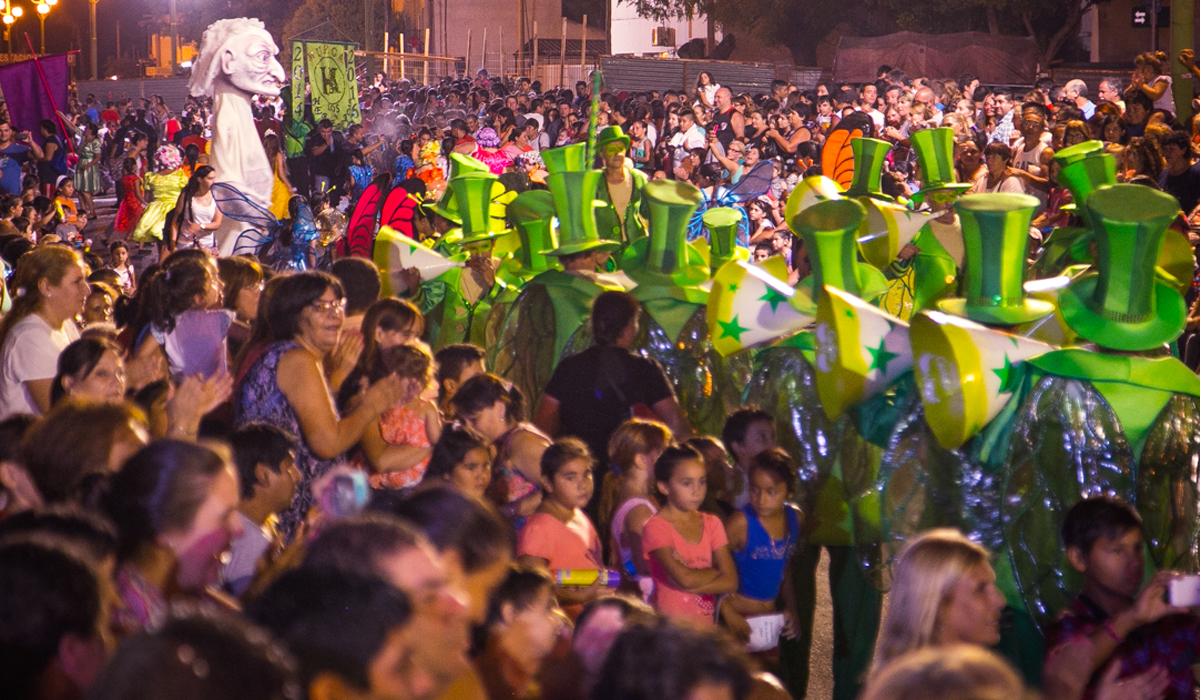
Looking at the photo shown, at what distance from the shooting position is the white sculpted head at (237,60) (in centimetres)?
957

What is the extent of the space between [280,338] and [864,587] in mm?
1852

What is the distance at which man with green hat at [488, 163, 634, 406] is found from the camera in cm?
505

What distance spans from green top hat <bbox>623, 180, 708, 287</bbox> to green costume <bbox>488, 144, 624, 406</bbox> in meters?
0.13

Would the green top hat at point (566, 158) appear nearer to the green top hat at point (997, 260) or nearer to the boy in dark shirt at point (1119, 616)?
the green top hat at point (997, 260)

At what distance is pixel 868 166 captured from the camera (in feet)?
18.2

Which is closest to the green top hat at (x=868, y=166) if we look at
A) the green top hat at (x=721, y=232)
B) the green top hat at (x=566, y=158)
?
the green top hat at (x=721, y=232)

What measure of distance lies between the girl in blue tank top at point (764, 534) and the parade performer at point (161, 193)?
8071 mm

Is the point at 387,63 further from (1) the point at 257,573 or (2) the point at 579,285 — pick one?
(1) the point at 257,573

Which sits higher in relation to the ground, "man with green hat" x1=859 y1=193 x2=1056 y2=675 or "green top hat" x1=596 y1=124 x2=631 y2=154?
"green top hat" x1=596 y1=124 x2=631 y2=154

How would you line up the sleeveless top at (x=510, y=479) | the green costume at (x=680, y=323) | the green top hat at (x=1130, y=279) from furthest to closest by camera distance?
the green costume at (x=680, y=323)
the sleeveless top at (x=510, y=479)
the green top hat at (x=1130, y=279)

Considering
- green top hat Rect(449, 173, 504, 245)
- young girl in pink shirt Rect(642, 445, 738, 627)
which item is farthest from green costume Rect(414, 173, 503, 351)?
young girl in pink shirt Rect(642, 445, 738, 627)

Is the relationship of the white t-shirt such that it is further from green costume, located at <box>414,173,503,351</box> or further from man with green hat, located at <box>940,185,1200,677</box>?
man with green hat, located at <box>940,185,1200,677</box>

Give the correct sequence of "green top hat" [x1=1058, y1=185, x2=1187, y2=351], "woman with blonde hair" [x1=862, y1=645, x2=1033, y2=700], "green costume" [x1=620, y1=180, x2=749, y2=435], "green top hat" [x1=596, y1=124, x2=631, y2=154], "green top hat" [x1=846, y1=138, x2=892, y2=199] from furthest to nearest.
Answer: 1. "green top hat" [x1=596, y1=124, x2=631, y2=154]
2. "green top hat" [x1=846, y1=138, x2=892, y2=199]
3. "green costume" [x1=620, y1=180, x2=749, y2=435]
4. "green top hat" [x1=1058, y1=185, x2=1187, y2=351]
5. "woman with blonde hair" [x1=862, y1=645, x2=1033, y2=700]

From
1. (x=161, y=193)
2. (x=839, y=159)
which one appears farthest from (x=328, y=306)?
(x=161, y=193)
